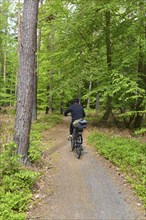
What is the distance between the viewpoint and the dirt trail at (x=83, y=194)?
4797 millimetres

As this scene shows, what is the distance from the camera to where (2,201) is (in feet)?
15.9

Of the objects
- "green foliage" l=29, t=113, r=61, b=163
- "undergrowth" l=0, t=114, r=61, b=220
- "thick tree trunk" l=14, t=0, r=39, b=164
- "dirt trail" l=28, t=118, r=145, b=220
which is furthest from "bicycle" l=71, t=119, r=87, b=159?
"undergrowth" l=0, t=114, r=61, b=220

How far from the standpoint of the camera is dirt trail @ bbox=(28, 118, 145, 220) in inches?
189

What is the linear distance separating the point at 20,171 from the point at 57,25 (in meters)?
10.2

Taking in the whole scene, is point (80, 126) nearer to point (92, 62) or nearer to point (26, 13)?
point (26, 13)

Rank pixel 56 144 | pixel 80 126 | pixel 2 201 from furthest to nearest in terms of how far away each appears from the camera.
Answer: pixel 56 144 → pixel 80 126 → pixel 2 201

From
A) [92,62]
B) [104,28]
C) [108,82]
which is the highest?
[104,28]

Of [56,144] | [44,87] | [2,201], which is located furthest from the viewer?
[44,87]

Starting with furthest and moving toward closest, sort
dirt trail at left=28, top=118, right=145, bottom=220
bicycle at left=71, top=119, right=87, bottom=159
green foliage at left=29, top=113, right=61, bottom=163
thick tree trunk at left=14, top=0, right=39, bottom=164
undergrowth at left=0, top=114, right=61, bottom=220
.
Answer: bicycle at left=71, top=119, right=87, bottom=159 < green foliage at left=29, top=113, right=61, bottom=163 < thick tree trunk at left=14, top=0, right=39, bottom=164 < dirt trail at left=28, top=118, right=145, bottom=220 < undergrowth at left=0, top=114, right=61, bottom=220

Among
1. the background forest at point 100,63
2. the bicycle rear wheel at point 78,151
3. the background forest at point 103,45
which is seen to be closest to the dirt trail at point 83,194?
the bicycle rear wheel at point 78,151

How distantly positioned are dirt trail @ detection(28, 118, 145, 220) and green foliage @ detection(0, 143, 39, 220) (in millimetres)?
257

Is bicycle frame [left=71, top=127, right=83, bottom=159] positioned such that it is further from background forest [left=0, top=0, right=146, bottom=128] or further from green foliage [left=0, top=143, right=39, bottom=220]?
background forest [left=0, top=0, right=146, bottom=128]

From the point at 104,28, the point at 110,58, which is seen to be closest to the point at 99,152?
the point at 110,58

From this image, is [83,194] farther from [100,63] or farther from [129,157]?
[100,63]
